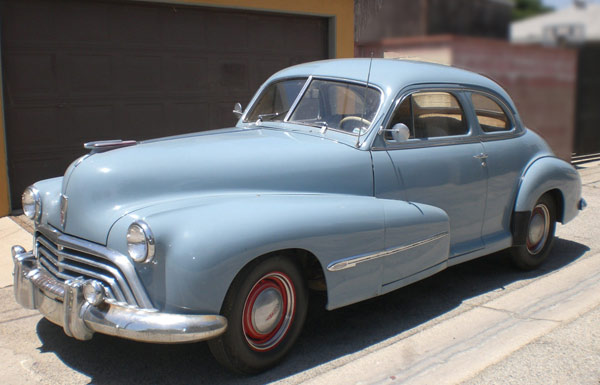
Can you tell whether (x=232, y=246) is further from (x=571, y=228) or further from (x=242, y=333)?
(x=571, y=228)

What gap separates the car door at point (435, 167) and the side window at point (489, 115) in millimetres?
224

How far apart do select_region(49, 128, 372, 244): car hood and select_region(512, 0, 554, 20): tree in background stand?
4.23ft

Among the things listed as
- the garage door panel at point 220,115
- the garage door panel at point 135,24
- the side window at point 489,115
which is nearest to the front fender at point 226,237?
the side window at point 489,115

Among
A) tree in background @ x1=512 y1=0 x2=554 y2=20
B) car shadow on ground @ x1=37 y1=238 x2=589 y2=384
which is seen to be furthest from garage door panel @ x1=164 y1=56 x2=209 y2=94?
tree in background @ x1=512 y1=0 x2=554 y2=20

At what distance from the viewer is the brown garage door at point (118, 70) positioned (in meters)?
7.11

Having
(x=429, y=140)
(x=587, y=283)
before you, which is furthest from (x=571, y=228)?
(x=429, y=140)

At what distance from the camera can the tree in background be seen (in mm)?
3545

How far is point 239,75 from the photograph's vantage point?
8898mm

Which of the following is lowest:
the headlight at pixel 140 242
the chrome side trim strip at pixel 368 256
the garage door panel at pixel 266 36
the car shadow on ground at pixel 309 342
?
the car shadow on ground at pixel 309 342

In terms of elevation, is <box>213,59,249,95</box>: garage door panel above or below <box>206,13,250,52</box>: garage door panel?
below

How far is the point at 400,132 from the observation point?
4.38 metres

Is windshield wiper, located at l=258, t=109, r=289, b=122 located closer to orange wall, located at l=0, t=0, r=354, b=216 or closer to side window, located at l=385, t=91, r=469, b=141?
side window, located at l=385, t=91, r=469, b=141

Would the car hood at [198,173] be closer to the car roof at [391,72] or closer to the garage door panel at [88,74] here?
the car roof at [391,72]

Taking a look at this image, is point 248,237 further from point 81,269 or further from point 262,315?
point 81,269
